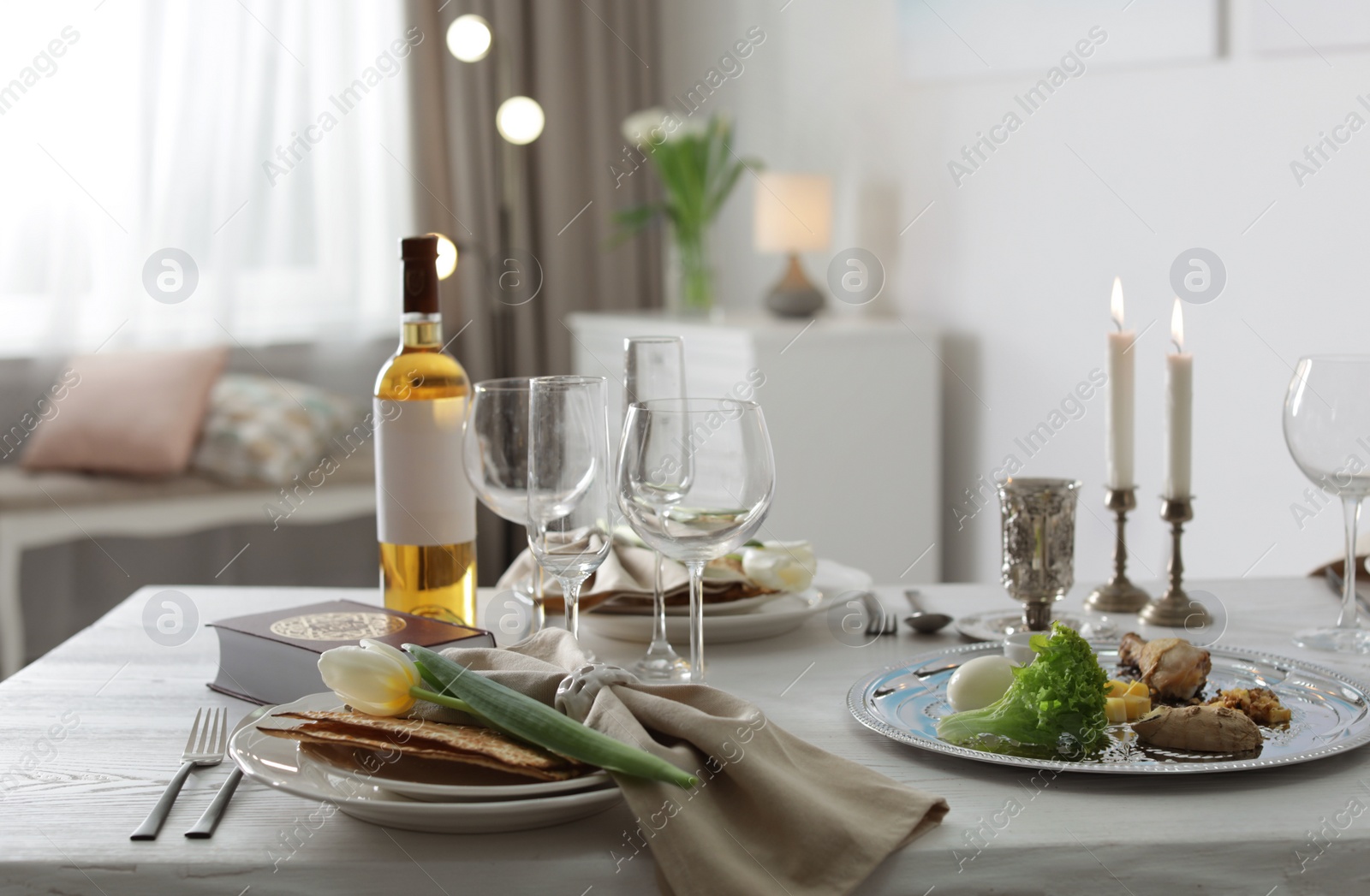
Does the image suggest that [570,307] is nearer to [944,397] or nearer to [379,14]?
[379,14]

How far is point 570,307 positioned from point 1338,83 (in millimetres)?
2536

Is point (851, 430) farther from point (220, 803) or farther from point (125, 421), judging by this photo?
point (220, 803)

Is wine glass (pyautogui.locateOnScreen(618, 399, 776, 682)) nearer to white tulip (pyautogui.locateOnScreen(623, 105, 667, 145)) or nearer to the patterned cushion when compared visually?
the patterned cushion

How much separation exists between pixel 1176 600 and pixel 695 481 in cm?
56

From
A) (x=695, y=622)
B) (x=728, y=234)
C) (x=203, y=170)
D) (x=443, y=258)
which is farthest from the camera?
(x=728, y=234)

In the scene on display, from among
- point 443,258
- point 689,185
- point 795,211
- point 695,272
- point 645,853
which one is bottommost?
point 645,853

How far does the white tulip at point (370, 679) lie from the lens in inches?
31.1

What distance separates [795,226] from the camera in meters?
3.23

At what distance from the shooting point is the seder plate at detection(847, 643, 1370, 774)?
792mm

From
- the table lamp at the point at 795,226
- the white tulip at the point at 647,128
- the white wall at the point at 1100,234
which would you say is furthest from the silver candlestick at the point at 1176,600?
the white tulip at the point at 647,128

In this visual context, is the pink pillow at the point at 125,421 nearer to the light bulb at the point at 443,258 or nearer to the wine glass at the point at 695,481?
the light bulb at the point at 443,258

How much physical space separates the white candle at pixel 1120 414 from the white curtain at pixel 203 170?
3.02m

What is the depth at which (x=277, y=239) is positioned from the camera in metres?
3.79

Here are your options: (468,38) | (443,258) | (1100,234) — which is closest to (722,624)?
(443,258)
